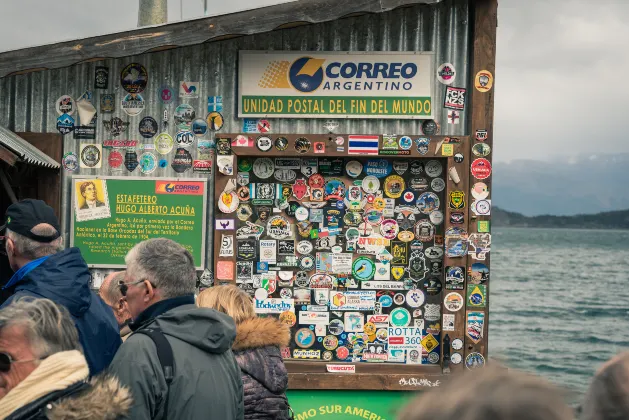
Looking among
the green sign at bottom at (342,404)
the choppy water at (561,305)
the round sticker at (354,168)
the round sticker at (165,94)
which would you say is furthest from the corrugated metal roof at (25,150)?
the choppy water at (561,305)

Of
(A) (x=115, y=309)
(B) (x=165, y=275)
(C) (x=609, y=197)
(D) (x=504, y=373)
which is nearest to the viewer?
(D) (x=504, y=373)

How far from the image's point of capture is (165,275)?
3.48m

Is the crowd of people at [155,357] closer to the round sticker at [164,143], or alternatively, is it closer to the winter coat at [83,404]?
the winter coat at [83,404]

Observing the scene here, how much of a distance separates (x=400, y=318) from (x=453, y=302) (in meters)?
0.54

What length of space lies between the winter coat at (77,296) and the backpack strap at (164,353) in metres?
0.87

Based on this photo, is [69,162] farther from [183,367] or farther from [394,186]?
[183,367]

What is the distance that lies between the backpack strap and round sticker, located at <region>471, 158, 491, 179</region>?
442 centimetres

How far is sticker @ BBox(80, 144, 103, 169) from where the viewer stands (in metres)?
7.27

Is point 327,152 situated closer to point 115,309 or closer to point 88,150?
point 88,150

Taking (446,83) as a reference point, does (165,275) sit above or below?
below

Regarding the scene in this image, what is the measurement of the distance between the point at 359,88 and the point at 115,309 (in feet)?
10.8

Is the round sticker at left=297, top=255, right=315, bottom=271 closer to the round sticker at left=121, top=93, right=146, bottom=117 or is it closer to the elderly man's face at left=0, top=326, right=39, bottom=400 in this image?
the round sticker at left=121, top=93, right=146, bottom=117

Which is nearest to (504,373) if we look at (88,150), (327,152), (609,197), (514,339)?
(327,152)

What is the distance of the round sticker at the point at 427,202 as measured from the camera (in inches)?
287
